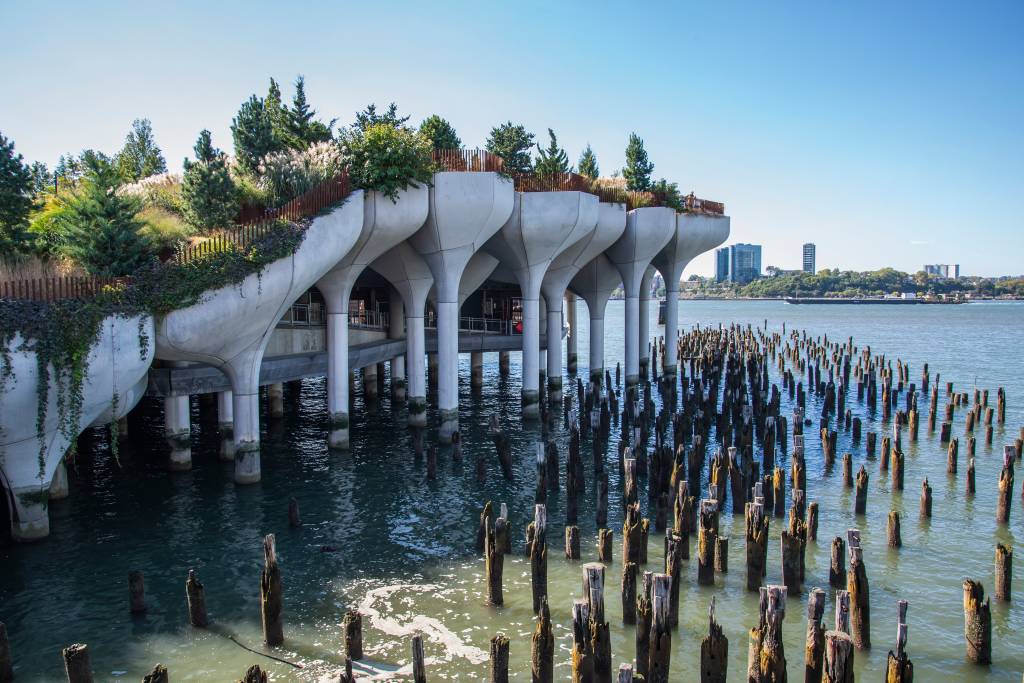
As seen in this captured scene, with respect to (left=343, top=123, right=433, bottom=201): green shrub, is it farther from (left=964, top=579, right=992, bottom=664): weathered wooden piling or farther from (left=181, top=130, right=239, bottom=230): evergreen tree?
(left=964, top=579, right=992, bottom=664): weathered wooden piling

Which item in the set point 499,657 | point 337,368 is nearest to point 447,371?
point 337,368

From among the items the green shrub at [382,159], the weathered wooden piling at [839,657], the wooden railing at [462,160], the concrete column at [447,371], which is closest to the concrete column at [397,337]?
the concrete column at [447,371]

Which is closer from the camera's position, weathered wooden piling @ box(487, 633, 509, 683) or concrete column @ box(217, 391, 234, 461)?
weathered wooden piling @ box(487, 633, 509, 683)

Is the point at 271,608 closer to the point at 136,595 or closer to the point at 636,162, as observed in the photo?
the point at 136,595

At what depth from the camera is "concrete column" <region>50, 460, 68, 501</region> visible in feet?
74.8

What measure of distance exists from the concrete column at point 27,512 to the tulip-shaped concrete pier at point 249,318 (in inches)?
186

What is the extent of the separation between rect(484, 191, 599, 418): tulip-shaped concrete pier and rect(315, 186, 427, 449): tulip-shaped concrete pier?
6.21 m

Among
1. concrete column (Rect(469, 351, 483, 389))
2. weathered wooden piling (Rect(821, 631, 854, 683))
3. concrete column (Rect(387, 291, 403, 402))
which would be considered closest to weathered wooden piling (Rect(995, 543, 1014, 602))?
weathered wooden piling (Rect(821, 631, 854, 683))

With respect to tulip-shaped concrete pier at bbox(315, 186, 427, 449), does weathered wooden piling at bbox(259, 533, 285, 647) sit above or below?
below

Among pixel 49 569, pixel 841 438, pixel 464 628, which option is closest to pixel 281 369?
pixel 49 569

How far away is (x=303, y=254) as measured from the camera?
24422 millimetres

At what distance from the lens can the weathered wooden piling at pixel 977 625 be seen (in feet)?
44.7

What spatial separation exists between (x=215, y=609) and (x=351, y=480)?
33.1ft

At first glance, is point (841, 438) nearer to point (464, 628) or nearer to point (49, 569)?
point (464, 628)
